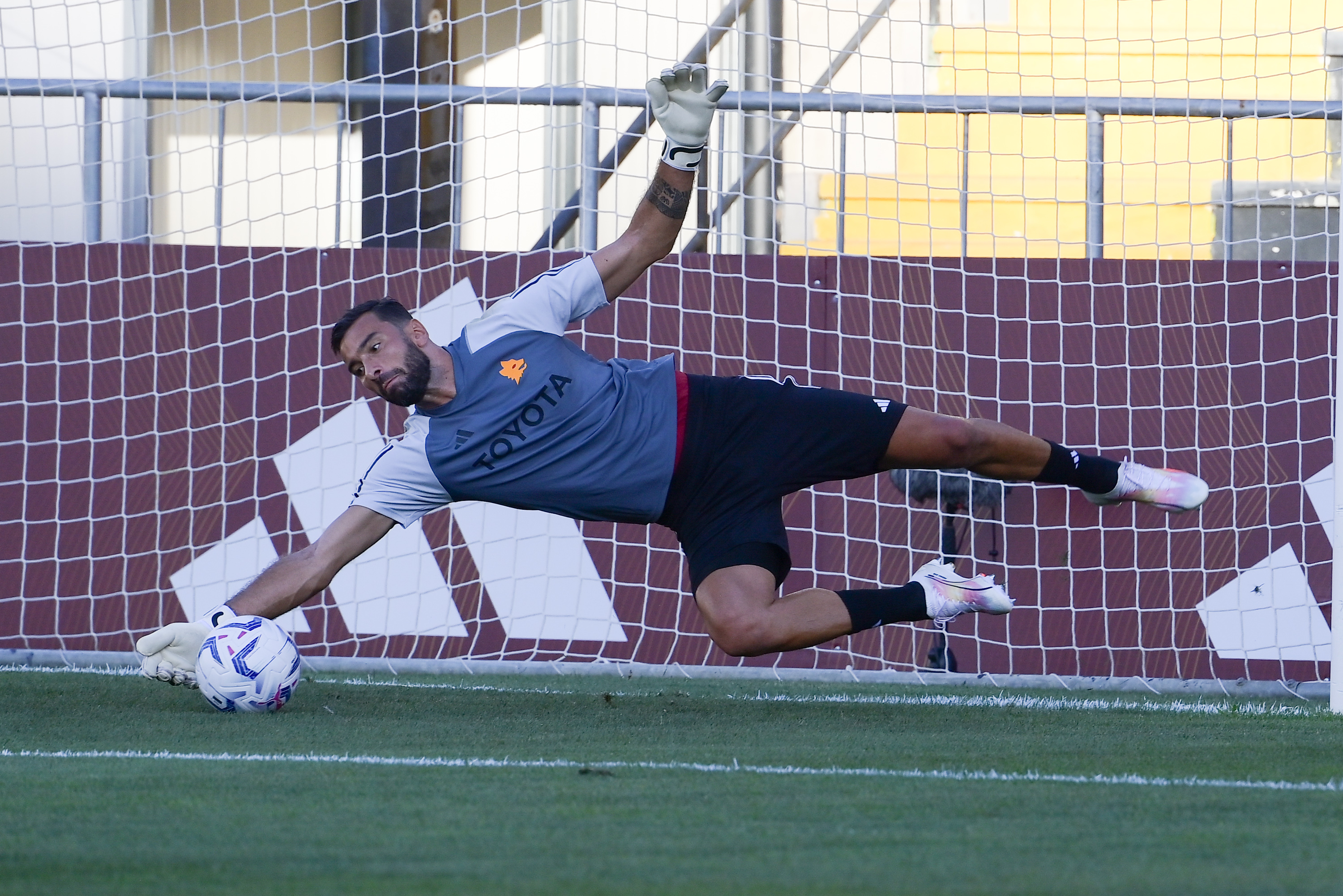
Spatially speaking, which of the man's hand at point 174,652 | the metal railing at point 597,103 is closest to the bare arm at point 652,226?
the man's hand at point 174,652

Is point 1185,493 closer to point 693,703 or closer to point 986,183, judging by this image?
point 693,703

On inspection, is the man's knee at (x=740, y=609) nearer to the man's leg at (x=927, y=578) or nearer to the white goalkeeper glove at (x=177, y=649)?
the man's leg at (x=927, y=578)

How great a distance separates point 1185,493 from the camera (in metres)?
4.74

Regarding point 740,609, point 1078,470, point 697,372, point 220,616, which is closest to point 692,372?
point 697,372

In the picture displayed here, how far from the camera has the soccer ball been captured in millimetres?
4512

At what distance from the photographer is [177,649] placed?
4.64 metres

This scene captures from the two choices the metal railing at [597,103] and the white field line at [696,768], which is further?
the metal railing at [597,103]

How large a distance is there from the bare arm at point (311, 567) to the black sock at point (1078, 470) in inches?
77.0

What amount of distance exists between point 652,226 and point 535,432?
72cm

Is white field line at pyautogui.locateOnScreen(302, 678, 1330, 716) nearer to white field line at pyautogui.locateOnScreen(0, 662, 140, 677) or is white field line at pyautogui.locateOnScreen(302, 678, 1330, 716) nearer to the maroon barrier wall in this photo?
white field line at pyautogui.locateOnScreen(0, 662, 140, 677)

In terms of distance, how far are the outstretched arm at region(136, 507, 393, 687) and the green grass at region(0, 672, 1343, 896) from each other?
15 centimetres

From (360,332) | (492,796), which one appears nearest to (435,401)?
(360,332)

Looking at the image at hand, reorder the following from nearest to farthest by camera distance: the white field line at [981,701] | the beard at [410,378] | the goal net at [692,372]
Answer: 1. the beard at [410,378]
2. the white field line at [981,701]
3. the goal net at [692,372]

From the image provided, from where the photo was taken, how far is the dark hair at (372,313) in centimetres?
458
